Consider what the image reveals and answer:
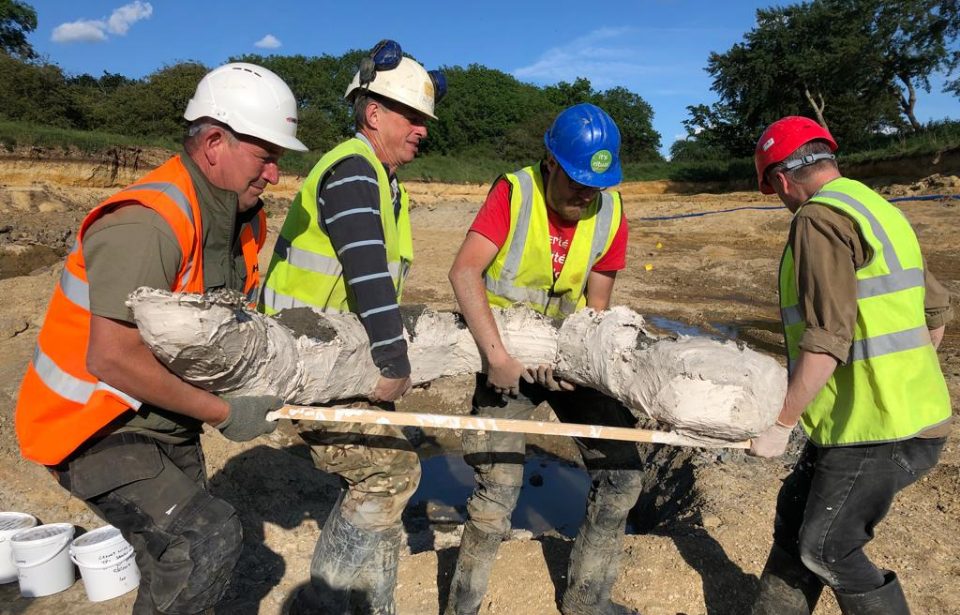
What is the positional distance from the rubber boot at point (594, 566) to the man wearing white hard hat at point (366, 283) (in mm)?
892

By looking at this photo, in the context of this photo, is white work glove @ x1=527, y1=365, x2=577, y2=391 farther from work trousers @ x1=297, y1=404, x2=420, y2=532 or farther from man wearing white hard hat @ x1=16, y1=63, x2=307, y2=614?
man wearing white hard hat @ x1=16, y1=63, x2=307, y2=614

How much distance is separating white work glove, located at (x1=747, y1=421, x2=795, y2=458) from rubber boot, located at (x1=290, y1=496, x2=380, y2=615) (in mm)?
1545

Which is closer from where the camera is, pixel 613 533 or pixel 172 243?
pixel 172 243

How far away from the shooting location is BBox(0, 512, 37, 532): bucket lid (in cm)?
345

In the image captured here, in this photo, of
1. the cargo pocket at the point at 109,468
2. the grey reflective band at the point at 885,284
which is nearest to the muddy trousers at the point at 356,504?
the cargo pocket at the point at 109,468

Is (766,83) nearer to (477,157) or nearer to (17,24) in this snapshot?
(477,157)

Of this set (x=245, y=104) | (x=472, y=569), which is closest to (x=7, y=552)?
(x=472, y=569)

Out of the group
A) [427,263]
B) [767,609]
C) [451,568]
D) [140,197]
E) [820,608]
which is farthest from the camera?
[427,263]

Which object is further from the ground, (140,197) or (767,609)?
(140,197)

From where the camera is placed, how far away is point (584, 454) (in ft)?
9.89

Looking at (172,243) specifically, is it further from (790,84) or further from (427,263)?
(790,84)

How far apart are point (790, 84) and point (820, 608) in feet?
109

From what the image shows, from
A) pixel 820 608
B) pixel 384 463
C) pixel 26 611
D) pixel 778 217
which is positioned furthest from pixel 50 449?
pixel 778 217

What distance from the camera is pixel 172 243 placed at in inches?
76.3
